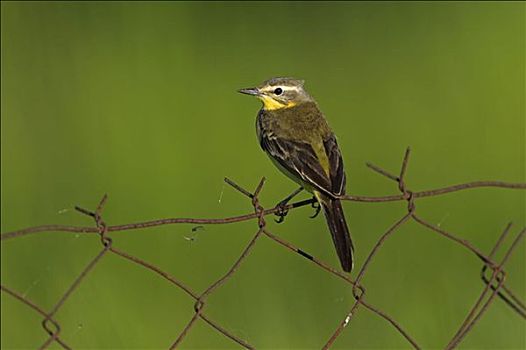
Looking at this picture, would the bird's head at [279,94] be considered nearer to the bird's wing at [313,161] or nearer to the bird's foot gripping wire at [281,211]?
Result: the bird's wing at [313,161]

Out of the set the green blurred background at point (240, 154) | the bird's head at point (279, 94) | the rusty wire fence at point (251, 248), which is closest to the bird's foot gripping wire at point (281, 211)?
the rusty wire fence at point (251, 248)

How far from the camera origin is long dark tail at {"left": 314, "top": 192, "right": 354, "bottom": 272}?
17.1ft

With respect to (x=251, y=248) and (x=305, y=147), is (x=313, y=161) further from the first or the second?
(x=251, y=248)

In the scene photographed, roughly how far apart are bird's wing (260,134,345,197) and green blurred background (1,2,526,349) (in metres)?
1.00

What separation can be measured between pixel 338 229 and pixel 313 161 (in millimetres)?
553

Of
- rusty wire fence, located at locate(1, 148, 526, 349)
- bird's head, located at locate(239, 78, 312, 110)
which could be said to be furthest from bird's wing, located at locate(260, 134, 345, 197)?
rusty wire fence, located at locate(1, 148, 526, 349)

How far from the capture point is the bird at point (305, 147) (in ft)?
18.0

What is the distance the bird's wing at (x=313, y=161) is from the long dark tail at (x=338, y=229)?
0.05 metres

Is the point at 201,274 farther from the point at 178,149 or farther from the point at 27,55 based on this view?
the point at 27,55

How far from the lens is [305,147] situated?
606cm

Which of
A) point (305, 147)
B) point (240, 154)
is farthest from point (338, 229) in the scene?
point (240, 154)

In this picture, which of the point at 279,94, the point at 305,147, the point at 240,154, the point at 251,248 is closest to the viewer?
the point at 251,248

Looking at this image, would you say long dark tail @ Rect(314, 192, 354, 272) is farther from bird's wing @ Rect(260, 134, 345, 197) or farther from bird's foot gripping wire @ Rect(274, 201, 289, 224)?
bird's foot gripping wire @ Rect(274, 201, 289, 224)

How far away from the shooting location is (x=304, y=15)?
1308 centimetres
